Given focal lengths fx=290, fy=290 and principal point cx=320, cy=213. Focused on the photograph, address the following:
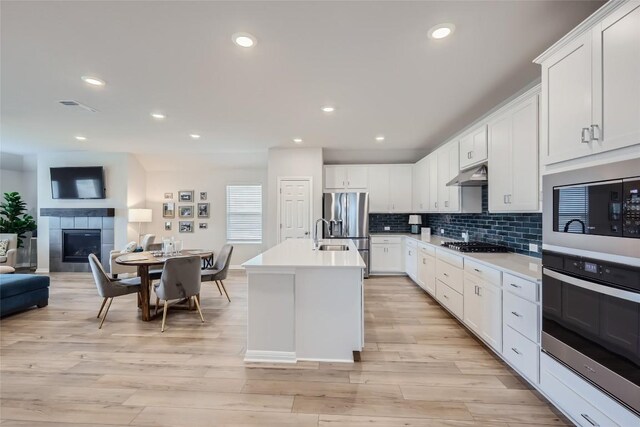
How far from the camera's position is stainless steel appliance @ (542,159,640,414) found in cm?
130

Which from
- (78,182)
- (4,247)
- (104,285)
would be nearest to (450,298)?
(104,285)

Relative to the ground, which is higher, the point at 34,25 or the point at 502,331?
the point at 34,25

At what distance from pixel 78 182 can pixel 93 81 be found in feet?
14.8

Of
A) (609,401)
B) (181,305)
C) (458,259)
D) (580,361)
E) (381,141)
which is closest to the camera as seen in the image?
(609,401)

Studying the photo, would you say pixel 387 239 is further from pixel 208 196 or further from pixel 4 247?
pixel 4 247

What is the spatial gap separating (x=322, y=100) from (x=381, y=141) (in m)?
2.21

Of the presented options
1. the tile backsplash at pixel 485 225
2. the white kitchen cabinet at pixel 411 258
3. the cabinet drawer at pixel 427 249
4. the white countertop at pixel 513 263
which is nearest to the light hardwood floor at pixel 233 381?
the white countertop at pixel 513 263

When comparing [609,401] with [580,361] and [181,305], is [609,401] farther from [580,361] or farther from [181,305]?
[181,305]

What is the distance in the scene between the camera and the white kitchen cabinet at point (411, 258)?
497 centimetres

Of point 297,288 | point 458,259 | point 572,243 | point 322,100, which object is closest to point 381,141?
point 322,100

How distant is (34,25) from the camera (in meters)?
2.01

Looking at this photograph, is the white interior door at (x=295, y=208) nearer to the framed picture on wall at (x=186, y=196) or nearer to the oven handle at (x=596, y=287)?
the framed picture on wall at (x=186, y=196)

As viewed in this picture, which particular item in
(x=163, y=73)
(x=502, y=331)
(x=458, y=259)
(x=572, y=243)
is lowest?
(x=502, y=331)

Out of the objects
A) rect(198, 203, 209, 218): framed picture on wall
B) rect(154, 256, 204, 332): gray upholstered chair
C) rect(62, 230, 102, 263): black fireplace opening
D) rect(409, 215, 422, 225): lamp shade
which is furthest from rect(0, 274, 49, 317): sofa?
rect(409, 215, 422, 225): lamp shade
